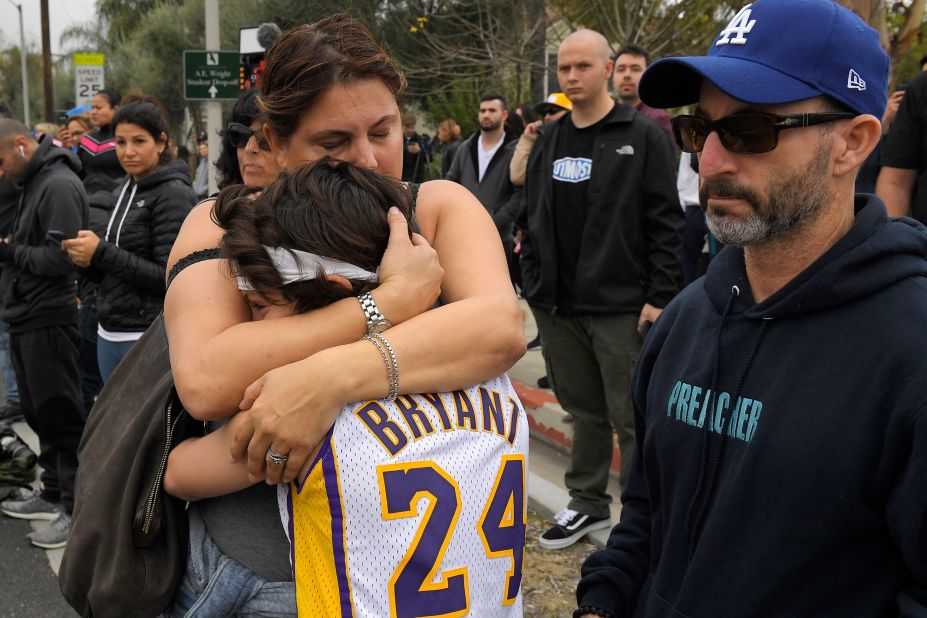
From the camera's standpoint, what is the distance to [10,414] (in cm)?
712

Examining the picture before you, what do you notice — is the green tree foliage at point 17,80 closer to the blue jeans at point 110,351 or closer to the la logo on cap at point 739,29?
the blue jeans at point 110,351

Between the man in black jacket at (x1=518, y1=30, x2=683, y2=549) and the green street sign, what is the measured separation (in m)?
6.77

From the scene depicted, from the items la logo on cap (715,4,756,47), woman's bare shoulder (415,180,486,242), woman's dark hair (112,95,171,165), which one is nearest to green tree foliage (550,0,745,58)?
woman's dark hair (112,95,171,165)

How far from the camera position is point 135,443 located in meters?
1.64

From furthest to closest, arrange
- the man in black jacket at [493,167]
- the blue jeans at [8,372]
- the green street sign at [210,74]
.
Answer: the green street sign at [210,74] → the man in black jacket at [493,167] → the blue jeans at [8,372]

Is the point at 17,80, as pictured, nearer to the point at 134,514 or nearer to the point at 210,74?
the point at 210,74

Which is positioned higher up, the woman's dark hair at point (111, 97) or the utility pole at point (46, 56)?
the utility pole at point (46, 56)

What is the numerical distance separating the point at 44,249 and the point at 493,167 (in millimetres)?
3887

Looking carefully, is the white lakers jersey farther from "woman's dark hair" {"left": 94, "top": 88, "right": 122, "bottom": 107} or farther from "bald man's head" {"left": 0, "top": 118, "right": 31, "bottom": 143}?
"woman's dark hair" {"left": 94, "top": 88, "right": 122, "bottom": 107}

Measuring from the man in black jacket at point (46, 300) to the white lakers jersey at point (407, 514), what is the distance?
407cm

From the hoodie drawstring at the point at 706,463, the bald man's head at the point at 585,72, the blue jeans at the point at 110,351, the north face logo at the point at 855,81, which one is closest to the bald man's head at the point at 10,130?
the blue jeans at the point at 110,351

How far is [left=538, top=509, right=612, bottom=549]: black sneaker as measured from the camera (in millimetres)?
4496

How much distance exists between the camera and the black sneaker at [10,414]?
701 cm

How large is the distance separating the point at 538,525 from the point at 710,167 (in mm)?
3530
